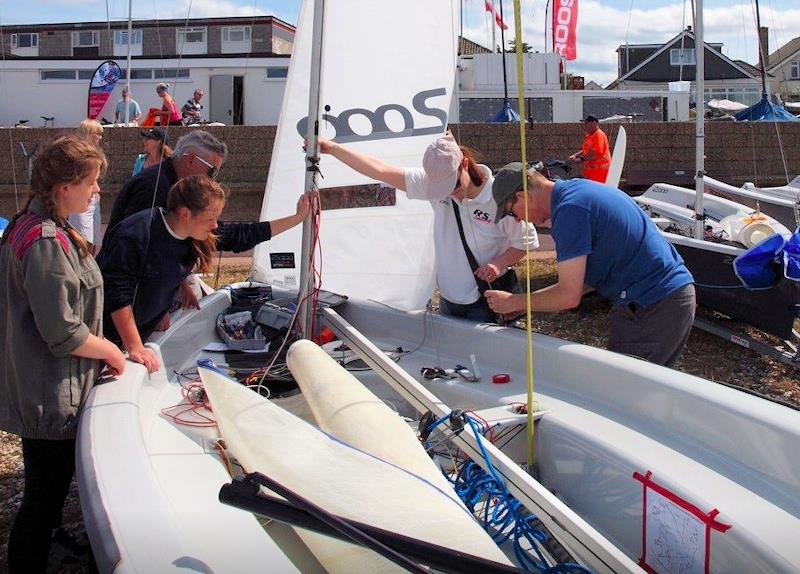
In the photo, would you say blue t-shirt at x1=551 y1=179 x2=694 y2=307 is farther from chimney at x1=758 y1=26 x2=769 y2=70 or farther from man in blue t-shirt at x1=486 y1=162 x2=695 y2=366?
chimney at x1=758 y1=26 x2=769 y2=70

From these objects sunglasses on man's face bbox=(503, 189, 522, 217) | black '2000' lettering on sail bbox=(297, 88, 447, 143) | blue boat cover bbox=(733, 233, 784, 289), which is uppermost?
black '2000' lettering on sail bbox=(297, 88, 447, 143)

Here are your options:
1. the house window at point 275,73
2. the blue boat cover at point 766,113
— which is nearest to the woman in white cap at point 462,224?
the blue boat cover at point 766,113

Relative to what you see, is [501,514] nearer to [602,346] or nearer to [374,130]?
[374,130]

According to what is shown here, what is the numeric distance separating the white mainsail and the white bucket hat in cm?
91

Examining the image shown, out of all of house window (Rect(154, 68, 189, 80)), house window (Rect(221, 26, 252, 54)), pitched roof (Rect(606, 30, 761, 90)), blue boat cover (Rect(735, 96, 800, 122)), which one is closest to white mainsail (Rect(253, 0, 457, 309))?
blue boat cover (Rect(735, 96, 800, 122))

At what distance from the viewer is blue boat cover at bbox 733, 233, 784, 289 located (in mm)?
4926

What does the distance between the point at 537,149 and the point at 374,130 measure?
9539mm

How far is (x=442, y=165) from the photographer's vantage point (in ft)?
9.91

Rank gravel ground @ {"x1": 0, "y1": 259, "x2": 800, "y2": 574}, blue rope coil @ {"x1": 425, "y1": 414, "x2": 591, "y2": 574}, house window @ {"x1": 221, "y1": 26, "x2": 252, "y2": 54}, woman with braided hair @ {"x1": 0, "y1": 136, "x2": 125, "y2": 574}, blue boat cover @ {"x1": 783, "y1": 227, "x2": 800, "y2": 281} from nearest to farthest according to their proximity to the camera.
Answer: blue rope coil @ {"x1": 425, "y1": 414, "x2": 591, "y2": 574} → woman with braided hair @ {"x1": 0, "y1": 136, "x2": 125, "y2": 574} → gravel ground @ {"x1": 0, "y1": 259, "x2": 800, "y2": 574} → blue boat cover @ {"x1": 783, "y1": 227, "x2": 800, "y2": 281} → house window @ {"x1": 221, "y1": 26, "x2": 252, "y2": 54}

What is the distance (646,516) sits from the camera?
200 centimetres

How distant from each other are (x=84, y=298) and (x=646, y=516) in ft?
5.03

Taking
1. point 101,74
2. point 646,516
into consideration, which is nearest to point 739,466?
point 646,516

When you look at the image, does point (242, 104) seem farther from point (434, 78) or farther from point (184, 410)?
point (184, 410)

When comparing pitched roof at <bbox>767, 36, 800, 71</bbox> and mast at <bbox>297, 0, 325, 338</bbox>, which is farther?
pitched roof at <bbox>767, 36, 800, 71</bbox>
